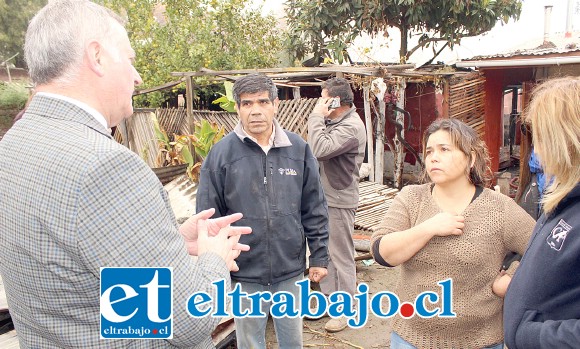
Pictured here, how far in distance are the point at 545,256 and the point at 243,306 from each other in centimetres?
198

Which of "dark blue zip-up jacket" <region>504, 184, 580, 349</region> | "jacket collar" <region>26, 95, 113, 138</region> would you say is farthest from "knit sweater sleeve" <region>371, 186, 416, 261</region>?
"jacket collar" <region>26, 95, 113, 138</region>

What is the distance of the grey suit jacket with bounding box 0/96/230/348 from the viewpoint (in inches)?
48.0

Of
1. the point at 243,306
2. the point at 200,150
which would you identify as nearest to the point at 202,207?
the point at 243,306

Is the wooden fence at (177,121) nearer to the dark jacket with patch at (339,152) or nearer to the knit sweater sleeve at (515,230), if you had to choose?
the dark jacket with patch at (339,152)

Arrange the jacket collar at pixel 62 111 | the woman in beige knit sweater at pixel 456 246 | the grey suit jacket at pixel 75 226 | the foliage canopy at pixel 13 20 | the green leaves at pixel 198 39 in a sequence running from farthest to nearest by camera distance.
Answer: the foliage canopy at pixel 13 20 → the green leaves at pixel 198 39 → the woman in beige knit sweater at pixel 456 246 → the jacket collar at pixel 62 111 → the grey suit jacket at pixel 75 226

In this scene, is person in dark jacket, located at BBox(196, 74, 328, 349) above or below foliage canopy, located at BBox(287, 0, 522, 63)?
below

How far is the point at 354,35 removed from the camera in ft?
36.2

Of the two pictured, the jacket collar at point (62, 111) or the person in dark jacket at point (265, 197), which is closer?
the jacket collar at point (62, 111)

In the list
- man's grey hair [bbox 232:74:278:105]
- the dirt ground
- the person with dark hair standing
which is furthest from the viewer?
the person with dark hair standing

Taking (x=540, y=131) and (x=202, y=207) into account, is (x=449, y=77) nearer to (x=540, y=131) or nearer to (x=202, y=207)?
(x=202, y=207)

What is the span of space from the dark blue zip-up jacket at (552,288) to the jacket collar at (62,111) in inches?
56.8

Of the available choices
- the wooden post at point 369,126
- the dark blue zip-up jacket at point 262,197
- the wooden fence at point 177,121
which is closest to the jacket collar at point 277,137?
the dark blue zip-up jacket at point 262,197

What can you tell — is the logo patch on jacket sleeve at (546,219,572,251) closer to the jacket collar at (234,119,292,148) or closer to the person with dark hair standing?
the jacket collar at (234,119,292,148)

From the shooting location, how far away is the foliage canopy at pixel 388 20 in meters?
10.4
